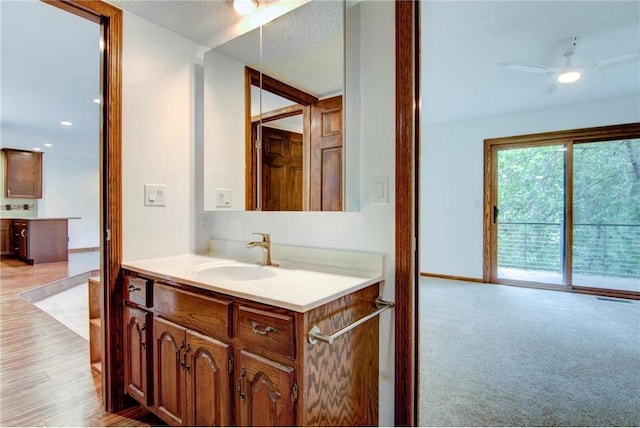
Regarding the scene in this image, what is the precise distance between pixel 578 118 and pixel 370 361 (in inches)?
178

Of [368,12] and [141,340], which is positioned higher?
[368,12]

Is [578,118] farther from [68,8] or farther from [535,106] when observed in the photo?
[68,8]

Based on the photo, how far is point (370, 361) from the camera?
4.52 ft

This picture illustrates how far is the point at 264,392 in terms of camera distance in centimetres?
113

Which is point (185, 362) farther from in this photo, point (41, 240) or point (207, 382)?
point (41, 240)

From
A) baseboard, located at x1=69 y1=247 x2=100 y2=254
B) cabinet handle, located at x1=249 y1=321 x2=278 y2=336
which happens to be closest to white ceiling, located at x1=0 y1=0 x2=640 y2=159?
cabinet handle, located at x1=249 y1=321 x2=278 y2=336

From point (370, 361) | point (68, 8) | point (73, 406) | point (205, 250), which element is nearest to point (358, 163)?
point (370, 361)

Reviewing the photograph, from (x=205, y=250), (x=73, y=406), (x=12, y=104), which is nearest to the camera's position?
(x=73, y=406)

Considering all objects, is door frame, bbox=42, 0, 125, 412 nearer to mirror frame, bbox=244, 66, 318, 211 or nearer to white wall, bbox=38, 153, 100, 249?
mirror frame, bbox=244, 66, 318, 211

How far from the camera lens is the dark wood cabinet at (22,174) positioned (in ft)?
21.9

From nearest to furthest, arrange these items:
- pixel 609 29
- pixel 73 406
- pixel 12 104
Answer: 1. pixel 73 406
2. pixel 609 29
3. pixel 12 104

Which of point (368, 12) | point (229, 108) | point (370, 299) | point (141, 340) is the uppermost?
point (368, 12)

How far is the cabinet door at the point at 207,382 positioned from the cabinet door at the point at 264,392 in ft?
0.25

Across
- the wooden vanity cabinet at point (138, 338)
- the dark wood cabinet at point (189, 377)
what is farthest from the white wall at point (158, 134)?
the dark wood cabinet at point (189, 377)
